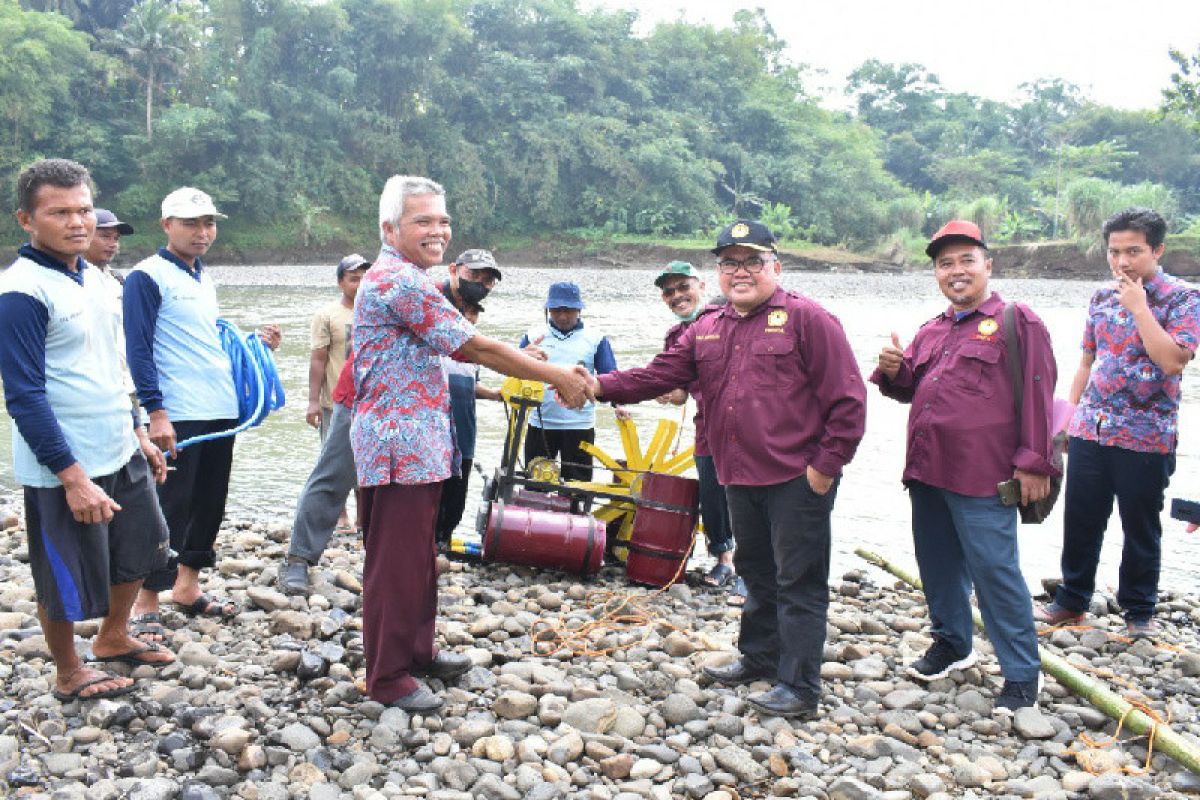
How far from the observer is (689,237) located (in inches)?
2265

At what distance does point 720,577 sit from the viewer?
19.9 feet

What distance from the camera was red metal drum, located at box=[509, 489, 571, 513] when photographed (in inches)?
242

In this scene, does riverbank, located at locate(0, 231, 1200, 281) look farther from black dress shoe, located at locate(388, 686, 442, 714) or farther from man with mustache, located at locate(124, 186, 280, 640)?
black dress shoe, located at locate(388, 686, 442, 714)

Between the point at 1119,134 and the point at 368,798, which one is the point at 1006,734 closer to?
the point at 368,798

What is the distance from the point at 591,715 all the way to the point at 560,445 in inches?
118

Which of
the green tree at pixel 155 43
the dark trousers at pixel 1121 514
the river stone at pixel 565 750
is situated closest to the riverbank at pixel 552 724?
the river stone at pixel 565 750

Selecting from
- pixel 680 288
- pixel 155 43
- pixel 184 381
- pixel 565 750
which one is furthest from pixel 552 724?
pixel 155 43

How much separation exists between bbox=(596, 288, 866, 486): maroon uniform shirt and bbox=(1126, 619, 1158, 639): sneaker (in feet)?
7.77

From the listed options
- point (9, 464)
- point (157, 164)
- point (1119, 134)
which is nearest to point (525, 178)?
point (157, 164)

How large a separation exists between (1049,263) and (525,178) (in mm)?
28259

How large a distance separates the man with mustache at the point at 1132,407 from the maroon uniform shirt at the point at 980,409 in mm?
1044

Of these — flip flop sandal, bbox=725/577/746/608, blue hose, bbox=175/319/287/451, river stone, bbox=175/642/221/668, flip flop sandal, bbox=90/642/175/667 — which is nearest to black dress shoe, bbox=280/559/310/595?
blue hose, bbox=175/319/287/451

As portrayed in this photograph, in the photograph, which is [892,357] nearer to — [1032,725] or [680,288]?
[1032,725]

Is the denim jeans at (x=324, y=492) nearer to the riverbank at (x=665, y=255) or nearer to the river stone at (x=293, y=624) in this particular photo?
the river stone at (x=293, y=624)
